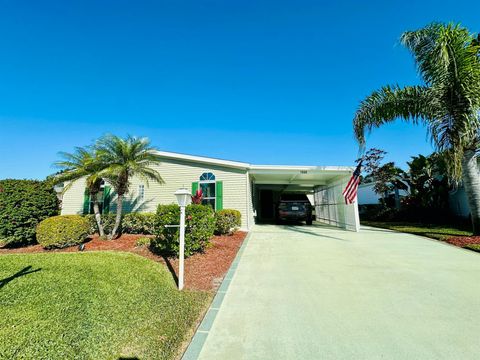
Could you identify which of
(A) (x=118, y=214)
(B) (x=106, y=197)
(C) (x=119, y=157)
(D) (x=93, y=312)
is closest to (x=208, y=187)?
(A) (x=118, y=214)

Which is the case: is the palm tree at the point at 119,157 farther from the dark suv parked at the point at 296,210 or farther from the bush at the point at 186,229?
the dark suv parked at the point at 296,210

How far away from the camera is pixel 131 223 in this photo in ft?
34.1

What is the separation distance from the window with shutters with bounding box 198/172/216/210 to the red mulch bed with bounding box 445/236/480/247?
8939mm

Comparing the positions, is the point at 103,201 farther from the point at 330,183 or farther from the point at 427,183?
the point at 427,183

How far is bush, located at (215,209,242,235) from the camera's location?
972cm

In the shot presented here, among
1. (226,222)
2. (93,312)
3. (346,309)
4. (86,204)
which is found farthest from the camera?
(86,204)

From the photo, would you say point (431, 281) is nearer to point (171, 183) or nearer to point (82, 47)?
point (171, 183)

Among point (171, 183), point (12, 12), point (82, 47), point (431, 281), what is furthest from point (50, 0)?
point (431, 281)

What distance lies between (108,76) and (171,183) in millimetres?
5684

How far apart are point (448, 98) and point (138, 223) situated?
12.4 m

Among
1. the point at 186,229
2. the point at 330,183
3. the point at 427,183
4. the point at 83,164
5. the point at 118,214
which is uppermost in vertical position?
the point at 83,164

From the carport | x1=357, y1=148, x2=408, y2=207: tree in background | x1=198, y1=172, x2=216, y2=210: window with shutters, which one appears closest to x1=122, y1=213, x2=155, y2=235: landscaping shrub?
x1=198, y1=172, x2=216, y2=210: window with shutters

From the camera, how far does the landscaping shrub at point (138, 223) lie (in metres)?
10.1

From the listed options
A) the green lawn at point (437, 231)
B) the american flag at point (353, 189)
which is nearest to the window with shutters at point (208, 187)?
the american flag at point (353, 189)
